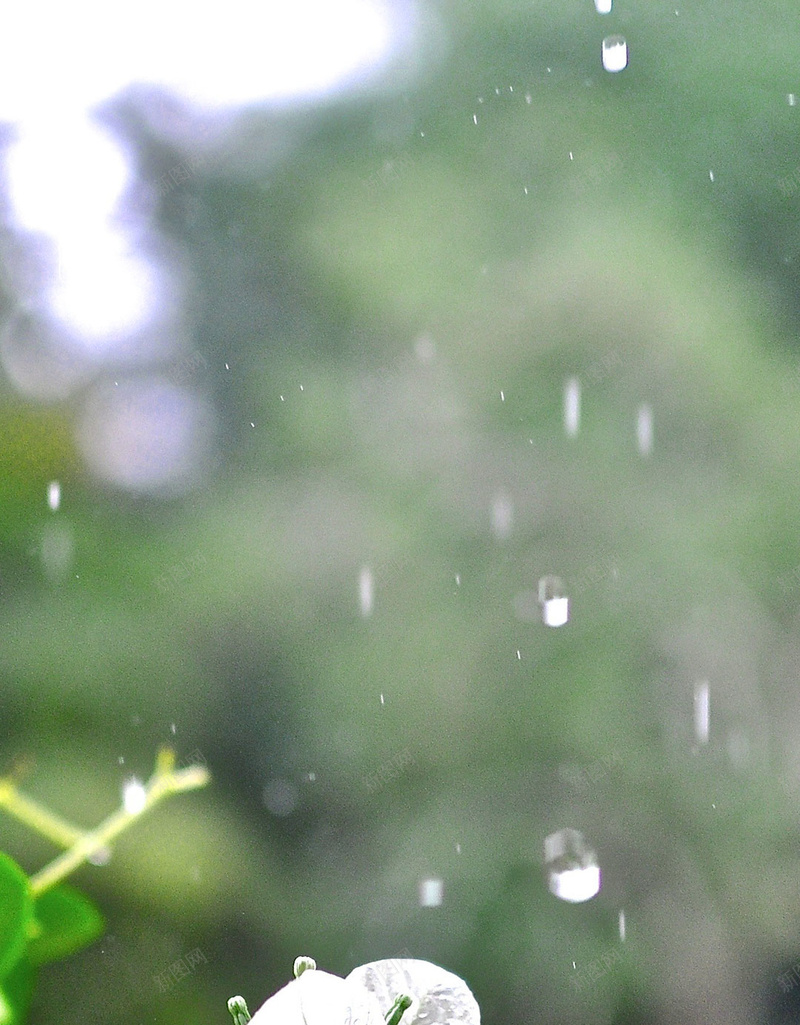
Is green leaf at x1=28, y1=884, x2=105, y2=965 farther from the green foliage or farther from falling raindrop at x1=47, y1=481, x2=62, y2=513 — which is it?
falling raindrop at x1=47, y1=481, x2=62, y2=513

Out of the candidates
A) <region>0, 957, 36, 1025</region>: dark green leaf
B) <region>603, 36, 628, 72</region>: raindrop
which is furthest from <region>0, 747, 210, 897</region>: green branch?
<region>603, 36, 628, 72</region>: raindrop

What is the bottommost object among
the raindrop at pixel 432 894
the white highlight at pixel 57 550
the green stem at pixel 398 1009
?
the green stem at pixel 398 1009

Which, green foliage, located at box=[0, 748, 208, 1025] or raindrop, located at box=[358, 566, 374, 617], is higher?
raindrop, located at box=[358, 566, 374, 617]

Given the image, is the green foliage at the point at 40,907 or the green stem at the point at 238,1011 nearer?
the green stem at the point at 238,1011

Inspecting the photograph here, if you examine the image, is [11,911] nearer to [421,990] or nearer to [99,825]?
[421,990]

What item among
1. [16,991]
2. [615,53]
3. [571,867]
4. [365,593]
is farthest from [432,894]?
[615,53]

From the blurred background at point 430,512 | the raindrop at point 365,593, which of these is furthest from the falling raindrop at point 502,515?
the raindrop at point 365,593

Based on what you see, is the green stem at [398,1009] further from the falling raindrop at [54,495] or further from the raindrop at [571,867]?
the falling raindrop at [54,495]

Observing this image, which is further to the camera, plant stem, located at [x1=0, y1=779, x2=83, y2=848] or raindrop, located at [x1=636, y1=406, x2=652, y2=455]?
raindrop, located at [x1=636, y1=406, x2=652, y2=455]
